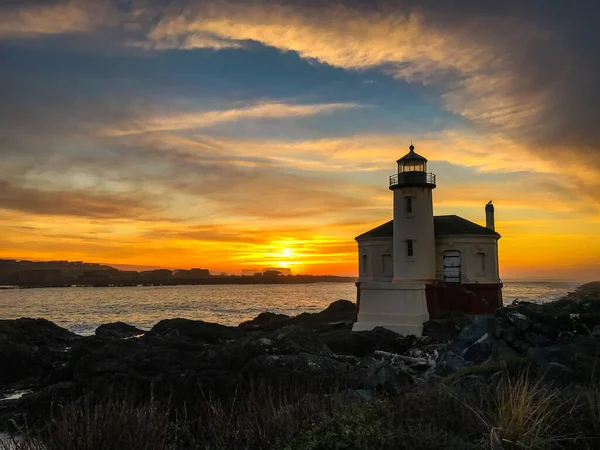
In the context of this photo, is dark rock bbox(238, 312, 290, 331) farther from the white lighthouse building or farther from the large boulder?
the large boulder

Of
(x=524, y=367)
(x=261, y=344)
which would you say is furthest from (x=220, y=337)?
(x=524, y=367)

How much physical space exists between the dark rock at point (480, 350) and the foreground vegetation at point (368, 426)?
6.27 meters

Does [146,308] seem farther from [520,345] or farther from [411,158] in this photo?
[520,345]

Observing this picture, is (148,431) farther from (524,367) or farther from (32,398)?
(32,398)

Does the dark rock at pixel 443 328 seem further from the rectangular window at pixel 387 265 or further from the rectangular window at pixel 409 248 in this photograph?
the rectangular window at pixel 387 265

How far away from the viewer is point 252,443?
5488mm

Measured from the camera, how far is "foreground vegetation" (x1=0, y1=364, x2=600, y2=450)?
5035 millimetres

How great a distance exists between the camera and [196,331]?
2594 cm

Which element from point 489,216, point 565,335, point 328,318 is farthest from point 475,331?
point 328,318

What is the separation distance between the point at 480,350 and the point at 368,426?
8435 mm

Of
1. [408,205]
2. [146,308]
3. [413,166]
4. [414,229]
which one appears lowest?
[146,308]

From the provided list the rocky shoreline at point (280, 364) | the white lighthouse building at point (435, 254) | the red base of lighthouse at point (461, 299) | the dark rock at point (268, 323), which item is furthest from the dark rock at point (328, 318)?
the rocky shoreline at point (280, 364)

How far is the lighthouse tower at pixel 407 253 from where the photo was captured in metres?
24.0

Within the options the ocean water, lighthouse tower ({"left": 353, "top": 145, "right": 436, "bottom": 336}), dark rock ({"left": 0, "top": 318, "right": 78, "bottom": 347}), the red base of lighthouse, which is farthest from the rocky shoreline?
the ocean water
